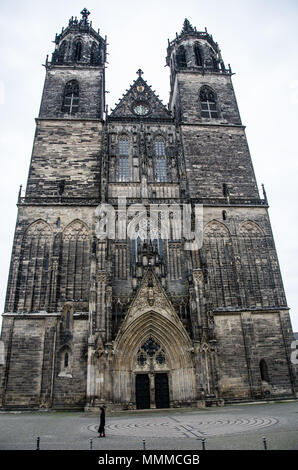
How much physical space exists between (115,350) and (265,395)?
7.72m

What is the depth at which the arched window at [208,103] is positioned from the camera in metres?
25.6

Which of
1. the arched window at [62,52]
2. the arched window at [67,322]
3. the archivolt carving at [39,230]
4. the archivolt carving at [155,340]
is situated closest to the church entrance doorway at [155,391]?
the archivolt carving at [155,340]

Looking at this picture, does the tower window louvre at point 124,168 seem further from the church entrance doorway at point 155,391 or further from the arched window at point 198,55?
the arched window at point 198,55

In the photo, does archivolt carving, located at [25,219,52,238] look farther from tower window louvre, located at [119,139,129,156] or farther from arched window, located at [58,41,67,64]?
arched window, located at [58,41,67,64]

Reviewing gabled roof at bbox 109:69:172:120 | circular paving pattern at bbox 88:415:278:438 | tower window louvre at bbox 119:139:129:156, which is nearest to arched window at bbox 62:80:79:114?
gabled roof at bbox 109:69:172:120

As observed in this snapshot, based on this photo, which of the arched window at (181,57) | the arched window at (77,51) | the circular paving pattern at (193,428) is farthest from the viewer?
the arched window at (181,57)

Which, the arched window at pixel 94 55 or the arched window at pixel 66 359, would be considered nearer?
the arched window at pixel 66 359

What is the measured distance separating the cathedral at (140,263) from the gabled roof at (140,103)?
0.09 meters

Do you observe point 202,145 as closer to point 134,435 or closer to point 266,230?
point 266,230

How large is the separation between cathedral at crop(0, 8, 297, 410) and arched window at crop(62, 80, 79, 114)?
0.41 feet

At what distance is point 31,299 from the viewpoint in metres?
17.7

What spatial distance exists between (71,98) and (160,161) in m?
8.74

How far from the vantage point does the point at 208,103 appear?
1030 inches
